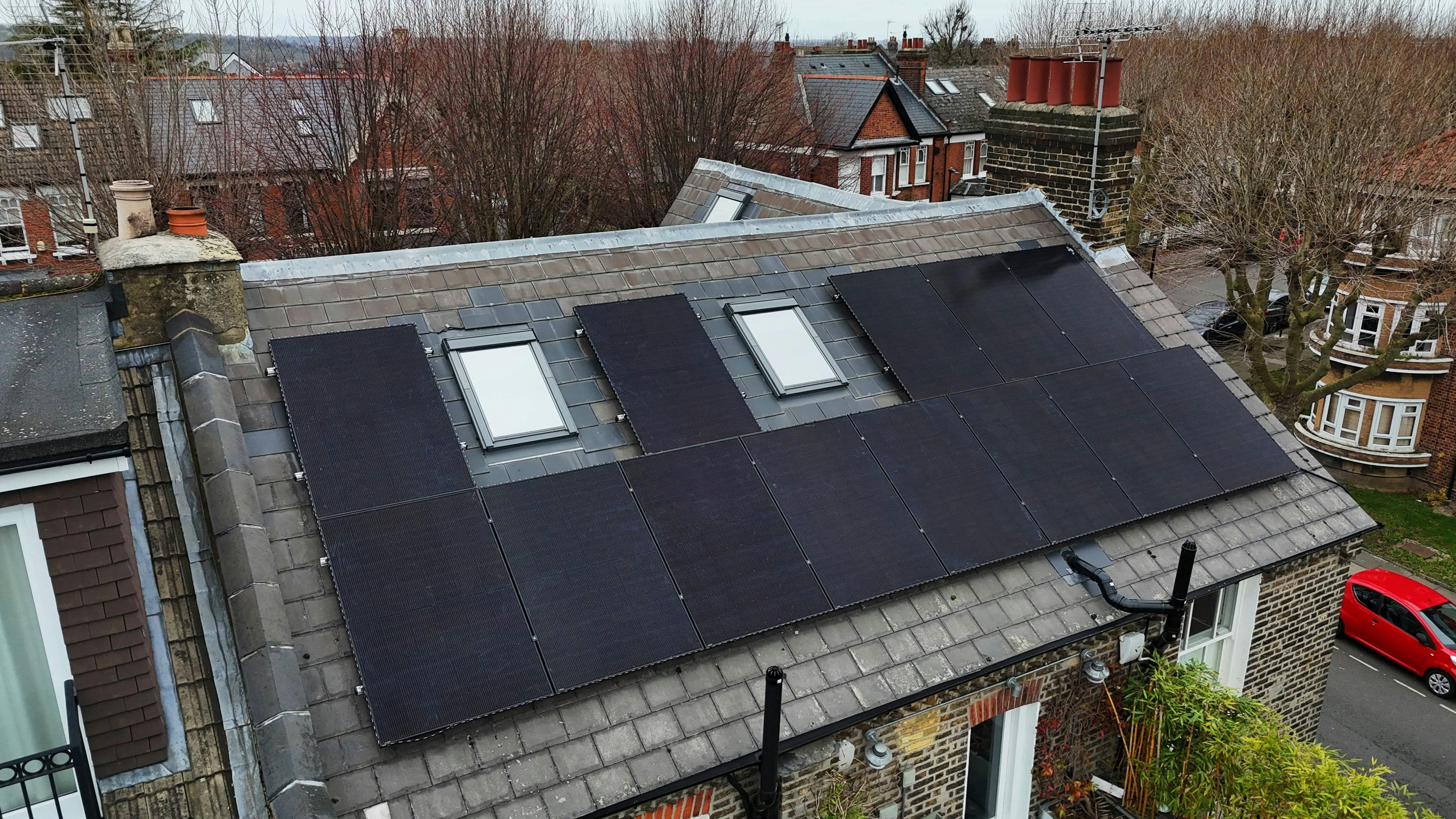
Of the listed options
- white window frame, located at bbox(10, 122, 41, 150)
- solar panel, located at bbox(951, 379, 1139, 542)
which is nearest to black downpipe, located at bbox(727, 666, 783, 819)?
solar panel, located at bbox(951, 379, 1139, 542)

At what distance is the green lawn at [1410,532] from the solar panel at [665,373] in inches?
715

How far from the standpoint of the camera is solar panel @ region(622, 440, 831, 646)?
7207mm

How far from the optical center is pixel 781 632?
24.1 feet

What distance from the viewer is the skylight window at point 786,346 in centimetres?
910

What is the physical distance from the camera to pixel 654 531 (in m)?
7.46

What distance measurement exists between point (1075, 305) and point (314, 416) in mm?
8018

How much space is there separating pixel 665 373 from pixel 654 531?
5.61 ft

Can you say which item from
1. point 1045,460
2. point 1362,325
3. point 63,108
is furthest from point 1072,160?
point 63,108

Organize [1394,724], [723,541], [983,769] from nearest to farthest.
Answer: [723,541]
[983,769]
[1394,724]

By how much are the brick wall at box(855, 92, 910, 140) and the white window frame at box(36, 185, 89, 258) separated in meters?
27.6

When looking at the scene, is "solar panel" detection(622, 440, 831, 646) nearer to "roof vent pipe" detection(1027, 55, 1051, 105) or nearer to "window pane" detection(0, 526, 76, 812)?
"window pane" detection(0, 526, 76, 812)

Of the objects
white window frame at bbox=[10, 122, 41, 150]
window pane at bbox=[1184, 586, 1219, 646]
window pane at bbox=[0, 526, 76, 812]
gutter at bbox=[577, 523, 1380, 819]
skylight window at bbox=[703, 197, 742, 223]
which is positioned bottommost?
window pane at bbox=[1184, 586, 1219, 646]

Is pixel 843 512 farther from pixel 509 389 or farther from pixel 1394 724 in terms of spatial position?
pixel 1394 724

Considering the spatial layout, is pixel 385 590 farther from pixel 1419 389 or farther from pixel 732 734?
pixel 1419 389
